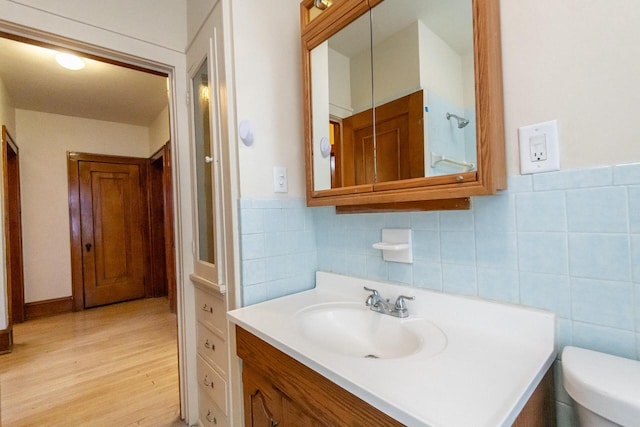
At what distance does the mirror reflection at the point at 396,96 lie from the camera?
830 millimetres

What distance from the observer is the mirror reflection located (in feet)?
2.72

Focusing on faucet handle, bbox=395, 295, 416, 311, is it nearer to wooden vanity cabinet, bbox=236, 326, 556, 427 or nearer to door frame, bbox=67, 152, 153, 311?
wooden vanity cabinet, bbox=236, 326, 556, 427

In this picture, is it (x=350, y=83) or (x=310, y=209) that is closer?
(x=350, y=83)

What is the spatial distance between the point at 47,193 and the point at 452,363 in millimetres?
4611

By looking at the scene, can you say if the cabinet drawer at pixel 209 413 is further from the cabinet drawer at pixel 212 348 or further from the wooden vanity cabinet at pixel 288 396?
the wooden vanity cabinet at pixel 288 396

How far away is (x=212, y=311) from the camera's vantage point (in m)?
1.40

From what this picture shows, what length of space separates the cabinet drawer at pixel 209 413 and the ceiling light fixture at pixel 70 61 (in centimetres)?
271

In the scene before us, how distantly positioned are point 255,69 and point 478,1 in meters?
0.82

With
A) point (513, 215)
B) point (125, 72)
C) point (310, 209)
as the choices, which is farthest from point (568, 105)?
point (125, 72)

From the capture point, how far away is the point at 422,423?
0.47m

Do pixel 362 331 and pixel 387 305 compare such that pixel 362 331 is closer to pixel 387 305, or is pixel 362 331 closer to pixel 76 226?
pixel 387 305

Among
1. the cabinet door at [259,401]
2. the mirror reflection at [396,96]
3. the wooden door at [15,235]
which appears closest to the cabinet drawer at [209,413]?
the cabinet door at [259,401]

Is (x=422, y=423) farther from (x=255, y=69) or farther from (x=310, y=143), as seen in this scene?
(x=255, y=69)

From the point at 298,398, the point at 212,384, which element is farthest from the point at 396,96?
the point at 212,384
